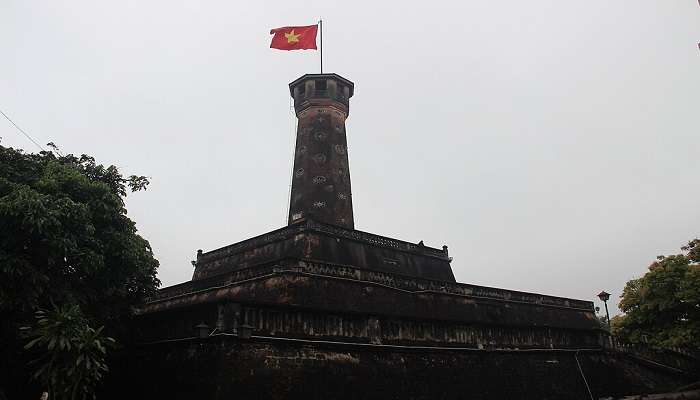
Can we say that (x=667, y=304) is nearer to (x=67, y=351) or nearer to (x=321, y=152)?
(x=321, y=152)

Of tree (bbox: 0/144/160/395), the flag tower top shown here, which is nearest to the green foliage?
tree (bbox: 0/144/160/395)

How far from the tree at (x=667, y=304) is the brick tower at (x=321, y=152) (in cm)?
1425

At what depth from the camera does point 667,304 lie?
2186cm

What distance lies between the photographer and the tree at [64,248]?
10.9 meters

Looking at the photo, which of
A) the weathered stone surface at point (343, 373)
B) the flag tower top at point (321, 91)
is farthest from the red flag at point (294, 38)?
the weathered stone surface at point (343, 373)

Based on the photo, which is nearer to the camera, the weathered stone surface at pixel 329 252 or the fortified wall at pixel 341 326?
the fortified wall at pixel 341 326

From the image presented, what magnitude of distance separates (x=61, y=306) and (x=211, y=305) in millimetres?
3580

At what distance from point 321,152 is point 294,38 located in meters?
7.16

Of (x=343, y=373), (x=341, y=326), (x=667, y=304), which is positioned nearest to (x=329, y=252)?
(x=341, y=326)

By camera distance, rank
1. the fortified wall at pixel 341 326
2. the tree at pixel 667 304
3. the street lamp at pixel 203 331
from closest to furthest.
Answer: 1. the street lamp at pixel 203 331
2. the fortified wall at pixel 341 326
3. the tree at pixel 667 304

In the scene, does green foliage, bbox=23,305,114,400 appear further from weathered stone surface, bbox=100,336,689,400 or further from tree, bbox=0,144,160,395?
weathered stone surface, bbox=100,336,689,400

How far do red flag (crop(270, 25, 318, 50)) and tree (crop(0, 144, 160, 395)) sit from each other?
1559 cm

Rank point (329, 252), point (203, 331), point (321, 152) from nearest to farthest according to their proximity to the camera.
Answer: point (203, 331)
point (329, 252)
point (321, 152)

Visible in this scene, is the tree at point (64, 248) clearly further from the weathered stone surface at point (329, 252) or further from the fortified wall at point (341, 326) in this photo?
the weathered stone surface at point (329, 252)
